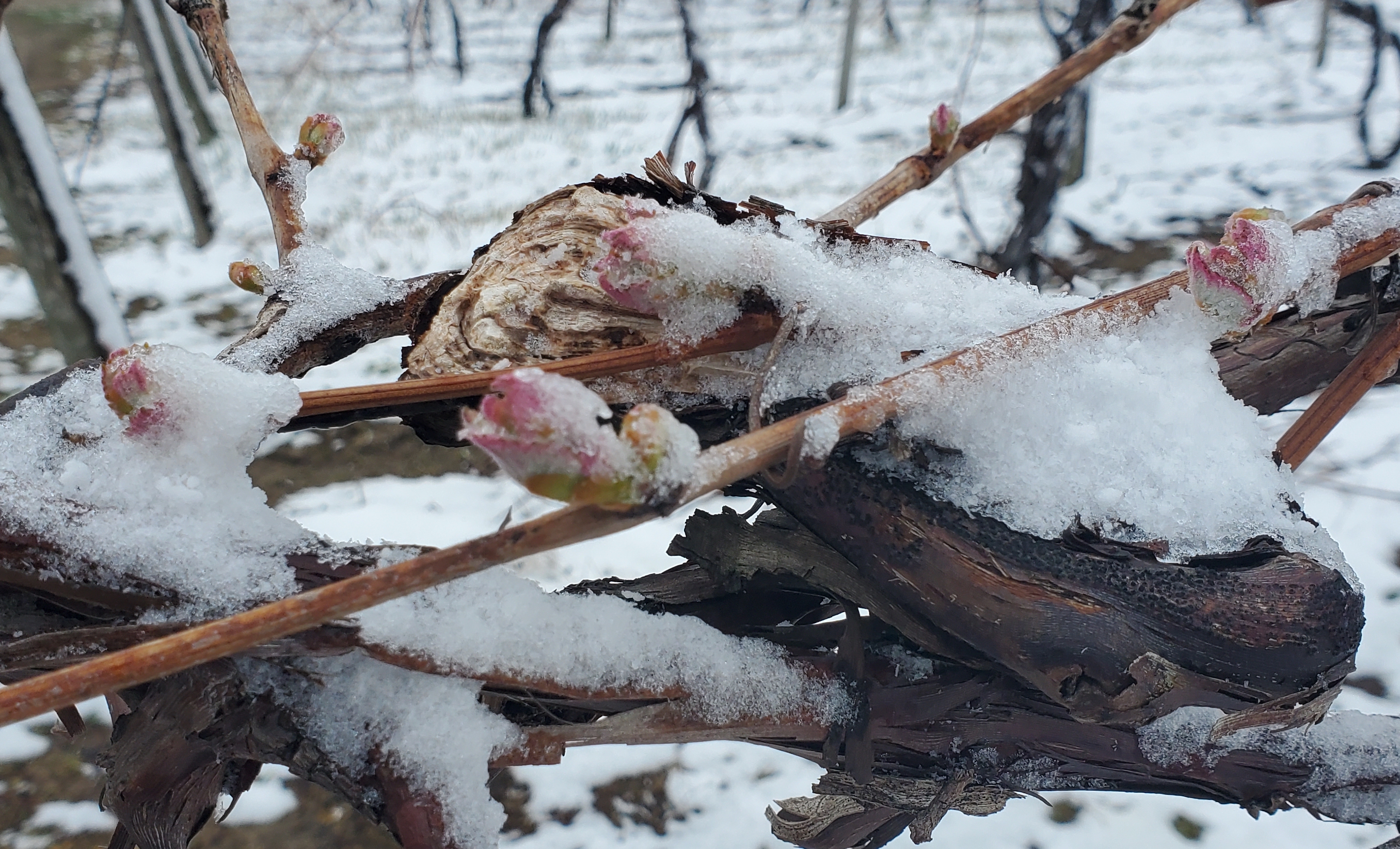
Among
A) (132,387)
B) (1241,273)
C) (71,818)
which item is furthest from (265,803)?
(1241,273)

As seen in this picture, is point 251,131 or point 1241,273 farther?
point 251,131

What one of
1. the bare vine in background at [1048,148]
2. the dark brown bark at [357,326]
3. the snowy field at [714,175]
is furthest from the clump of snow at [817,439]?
the bare vine in background at [1048,148]

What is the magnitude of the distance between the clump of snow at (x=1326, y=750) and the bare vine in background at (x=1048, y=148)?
5.01 feet

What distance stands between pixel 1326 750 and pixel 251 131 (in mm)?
1090

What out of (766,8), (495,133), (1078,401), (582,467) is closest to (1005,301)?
(1078,401)

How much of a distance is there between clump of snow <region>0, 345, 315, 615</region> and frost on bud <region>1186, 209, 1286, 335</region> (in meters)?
0.62

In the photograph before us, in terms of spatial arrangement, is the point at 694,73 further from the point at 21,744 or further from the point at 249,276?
the point at 21,744

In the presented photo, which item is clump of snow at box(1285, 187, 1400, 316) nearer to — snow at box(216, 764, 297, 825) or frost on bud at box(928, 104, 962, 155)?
frost on bud at box(928, 104, 962, 155)

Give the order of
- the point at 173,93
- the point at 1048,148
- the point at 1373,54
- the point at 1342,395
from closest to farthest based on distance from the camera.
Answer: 1. the point at 1342,395
2. the point at 1048,148
3. the point at 1373,54
4. the point at 173,93

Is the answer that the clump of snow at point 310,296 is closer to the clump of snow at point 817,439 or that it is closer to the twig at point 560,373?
the twig at point 560,373

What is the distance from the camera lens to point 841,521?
1.93ft

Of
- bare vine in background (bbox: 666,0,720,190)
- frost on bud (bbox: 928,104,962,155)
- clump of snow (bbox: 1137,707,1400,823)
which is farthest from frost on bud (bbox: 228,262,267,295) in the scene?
bare vine in background (bbox: 666,0,720,190)

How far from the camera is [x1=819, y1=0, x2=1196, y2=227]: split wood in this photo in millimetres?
856

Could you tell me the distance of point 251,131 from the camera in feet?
2.49
